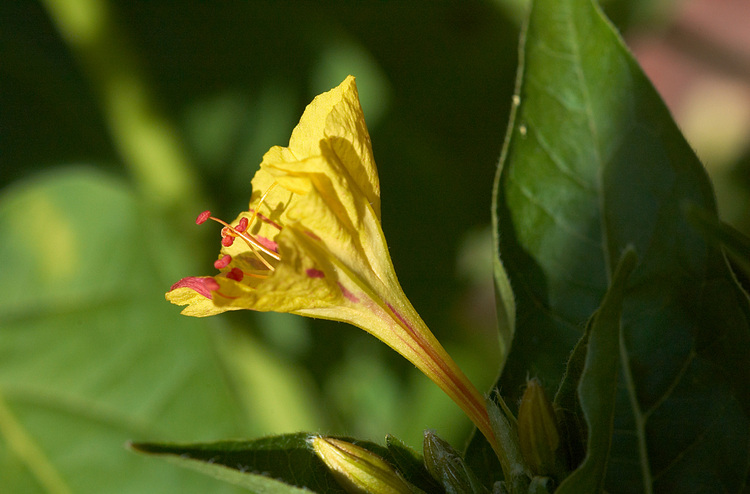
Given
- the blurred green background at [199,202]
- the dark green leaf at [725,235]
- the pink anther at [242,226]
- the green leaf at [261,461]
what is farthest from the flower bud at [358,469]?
the blurred green background at [199,202]

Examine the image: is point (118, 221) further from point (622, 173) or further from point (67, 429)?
point (622, 173)

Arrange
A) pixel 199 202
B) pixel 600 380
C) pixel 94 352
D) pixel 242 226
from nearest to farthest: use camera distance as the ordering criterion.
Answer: pixel 600 380
pixel 242 226
pixel 94 352
pixel 199 202

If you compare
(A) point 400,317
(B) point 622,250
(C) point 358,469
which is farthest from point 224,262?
(B) point 622,250

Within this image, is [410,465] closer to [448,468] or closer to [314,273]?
[448,468]

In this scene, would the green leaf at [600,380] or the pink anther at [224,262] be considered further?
the pink anther at [224,262]

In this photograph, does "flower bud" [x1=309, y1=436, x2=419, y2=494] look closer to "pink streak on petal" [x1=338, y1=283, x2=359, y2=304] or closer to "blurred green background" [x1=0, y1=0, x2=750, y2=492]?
"pink streak on petal" [x1=338, y1=283, x2=359, y2=304]

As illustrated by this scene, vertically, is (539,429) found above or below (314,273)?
below

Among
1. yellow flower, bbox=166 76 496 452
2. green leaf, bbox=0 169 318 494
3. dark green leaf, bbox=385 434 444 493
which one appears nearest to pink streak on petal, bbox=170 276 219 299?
yellow flower, bbox=166 76 496 452

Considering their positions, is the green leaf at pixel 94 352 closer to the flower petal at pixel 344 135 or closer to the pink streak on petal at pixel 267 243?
the pink streak on petal at pixel 267 243
